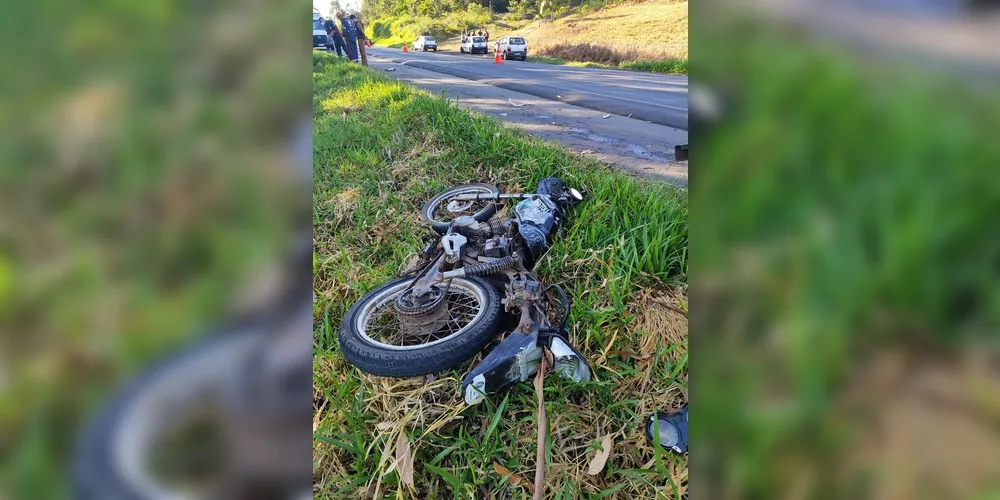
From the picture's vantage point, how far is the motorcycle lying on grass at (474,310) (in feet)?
3.06

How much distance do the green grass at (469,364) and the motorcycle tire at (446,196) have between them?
4cm

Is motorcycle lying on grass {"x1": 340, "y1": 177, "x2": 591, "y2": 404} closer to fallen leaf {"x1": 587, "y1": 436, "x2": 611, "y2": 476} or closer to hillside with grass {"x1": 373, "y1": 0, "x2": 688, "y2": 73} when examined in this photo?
fallen leaf {"x1": 587, "y1": 436, "x2": 611, "y2": 476}

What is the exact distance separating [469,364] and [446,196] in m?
0.92

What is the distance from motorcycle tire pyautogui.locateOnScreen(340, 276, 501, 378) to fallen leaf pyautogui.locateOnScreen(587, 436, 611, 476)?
0.38 meters

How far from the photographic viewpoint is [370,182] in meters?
1.62

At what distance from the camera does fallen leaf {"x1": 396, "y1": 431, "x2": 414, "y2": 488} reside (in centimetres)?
76

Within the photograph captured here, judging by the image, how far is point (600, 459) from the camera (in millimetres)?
754

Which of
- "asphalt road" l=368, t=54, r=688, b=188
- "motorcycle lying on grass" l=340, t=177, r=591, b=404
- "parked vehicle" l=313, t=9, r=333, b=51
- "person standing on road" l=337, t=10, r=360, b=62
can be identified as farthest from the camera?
"asphalt road" l=368, t=54, r=688, b=188

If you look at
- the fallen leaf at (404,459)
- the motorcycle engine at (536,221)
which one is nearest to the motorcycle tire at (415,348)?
the fallen leaf at (404,459)

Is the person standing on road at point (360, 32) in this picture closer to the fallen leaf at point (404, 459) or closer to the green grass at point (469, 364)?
the green grass at point (469, 364)

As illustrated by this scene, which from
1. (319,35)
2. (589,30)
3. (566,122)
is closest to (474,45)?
(589,30)
